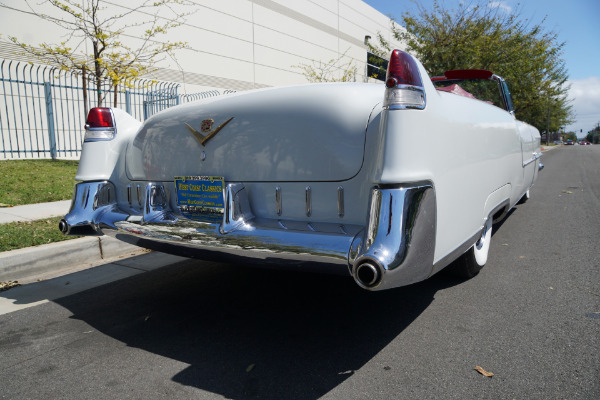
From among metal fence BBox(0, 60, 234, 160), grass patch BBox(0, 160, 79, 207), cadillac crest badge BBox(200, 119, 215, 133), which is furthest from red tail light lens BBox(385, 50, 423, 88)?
metal fence BBox(0, 60, 234, 160)

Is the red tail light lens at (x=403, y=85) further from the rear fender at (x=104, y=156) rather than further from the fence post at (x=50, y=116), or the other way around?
the fence post at (x=50, y=116)

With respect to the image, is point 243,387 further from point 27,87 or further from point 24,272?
point 27,87

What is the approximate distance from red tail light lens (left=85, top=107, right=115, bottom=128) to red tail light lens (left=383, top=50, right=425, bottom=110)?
221cm

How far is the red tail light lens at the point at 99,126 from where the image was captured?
126 inches

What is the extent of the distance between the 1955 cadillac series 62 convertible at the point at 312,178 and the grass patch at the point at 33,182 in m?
3.84

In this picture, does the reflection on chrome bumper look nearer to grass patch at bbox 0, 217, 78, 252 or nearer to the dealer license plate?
the dealer license plate

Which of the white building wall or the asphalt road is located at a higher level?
the white building wall

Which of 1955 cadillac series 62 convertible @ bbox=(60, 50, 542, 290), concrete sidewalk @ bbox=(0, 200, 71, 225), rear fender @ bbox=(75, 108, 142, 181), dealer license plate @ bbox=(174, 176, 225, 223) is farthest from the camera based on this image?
concrete sidewalk @ bbox=(0, 200, 71, 225)

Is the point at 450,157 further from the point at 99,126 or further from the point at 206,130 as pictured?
the point at 99,126

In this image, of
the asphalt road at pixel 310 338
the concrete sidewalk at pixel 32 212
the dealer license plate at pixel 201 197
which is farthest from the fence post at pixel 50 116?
the dealer license plate at pixel 201 197

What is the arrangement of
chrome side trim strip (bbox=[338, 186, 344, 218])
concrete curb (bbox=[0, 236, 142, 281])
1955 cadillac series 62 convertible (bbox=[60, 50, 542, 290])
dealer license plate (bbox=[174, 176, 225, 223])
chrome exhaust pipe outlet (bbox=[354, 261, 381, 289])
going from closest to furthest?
1. chrome exhaust pipe outlet (bbox=[354, 261, 381, 289])
2. 1955 cadillac series 62 convertible (bbox=[60, 50, 542, 290])
3. chrome side trim strip (bbox=[338, 186, 344, 218])
4. dealer license plate (bbox=[174, 176, 225, 223])
5. concrete curb (bbox=[0, 236, 142, 281])

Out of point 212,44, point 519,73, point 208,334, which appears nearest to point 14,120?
point 212,44

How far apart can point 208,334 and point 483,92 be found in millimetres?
3686

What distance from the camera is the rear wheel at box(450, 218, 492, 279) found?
10.4 ft
